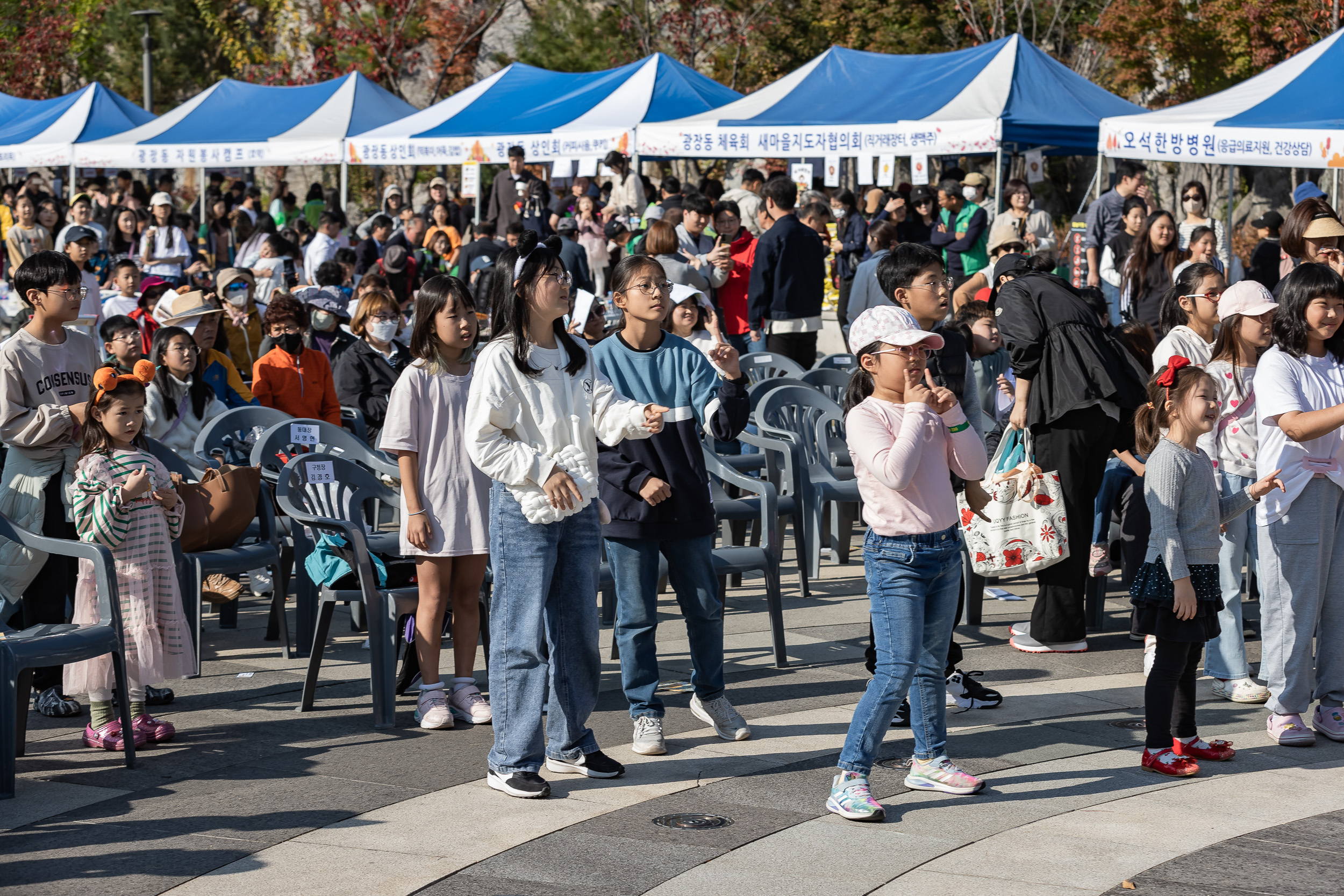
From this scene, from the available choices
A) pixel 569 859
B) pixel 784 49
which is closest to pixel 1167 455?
pixel 569 859

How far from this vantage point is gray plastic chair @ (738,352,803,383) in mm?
10320

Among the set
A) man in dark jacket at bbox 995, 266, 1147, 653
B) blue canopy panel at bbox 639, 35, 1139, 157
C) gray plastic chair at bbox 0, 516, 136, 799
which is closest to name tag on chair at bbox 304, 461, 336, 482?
gray plastic chair at bbox 0, 516, 136, 799

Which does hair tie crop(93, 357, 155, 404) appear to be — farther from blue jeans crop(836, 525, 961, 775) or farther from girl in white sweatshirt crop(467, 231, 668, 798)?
blue jeans crop(836, 525, 961, 775)

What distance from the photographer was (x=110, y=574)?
211 inches

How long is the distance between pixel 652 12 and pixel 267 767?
33764mm

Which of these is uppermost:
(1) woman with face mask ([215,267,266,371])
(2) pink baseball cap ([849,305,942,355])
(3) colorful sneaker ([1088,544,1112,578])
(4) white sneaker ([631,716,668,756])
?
(1) woman with face mask ([215,267,266,371])

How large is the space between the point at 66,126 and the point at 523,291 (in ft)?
84.3

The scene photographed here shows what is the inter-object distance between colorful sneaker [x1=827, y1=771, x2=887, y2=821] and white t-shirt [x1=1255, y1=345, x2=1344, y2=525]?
6.96 ft

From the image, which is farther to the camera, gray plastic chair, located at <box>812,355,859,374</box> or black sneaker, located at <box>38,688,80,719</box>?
gray plastic chair, located at <box>812,355,859,374</box>

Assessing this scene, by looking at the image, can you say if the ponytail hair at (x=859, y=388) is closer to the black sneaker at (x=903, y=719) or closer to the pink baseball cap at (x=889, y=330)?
the pink baseball cap at (x=889, y=330)

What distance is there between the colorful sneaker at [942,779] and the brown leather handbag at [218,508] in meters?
3.26

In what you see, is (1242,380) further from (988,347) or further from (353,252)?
(353,252)

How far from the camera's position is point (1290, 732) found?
571 centimetres

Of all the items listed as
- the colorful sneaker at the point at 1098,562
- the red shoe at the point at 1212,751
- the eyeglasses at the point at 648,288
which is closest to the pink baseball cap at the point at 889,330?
the eyeglasses at the point at 648,288
